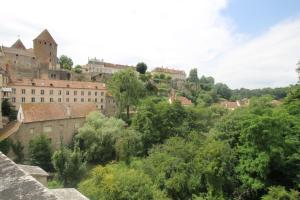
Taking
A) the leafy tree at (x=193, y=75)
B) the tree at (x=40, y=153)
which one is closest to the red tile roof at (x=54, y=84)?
the tree at (x=40, y=153)

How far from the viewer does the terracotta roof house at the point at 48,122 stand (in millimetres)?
34500

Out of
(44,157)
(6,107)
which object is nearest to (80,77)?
(6,107)

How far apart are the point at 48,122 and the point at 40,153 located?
260 inches

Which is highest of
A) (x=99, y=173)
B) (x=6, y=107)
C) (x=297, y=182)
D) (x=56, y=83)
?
(x=56, y=83)

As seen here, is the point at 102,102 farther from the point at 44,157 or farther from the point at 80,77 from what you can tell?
the point at 44,157

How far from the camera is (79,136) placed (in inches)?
1486

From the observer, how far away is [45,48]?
7119cm

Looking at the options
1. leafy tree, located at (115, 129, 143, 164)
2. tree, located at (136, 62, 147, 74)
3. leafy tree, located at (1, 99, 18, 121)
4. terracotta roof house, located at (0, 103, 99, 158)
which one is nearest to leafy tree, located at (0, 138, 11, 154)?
terracotta roof house, located at (0, 103, 99, 158)

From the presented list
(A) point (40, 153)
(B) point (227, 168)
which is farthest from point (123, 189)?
(A) point (40, 153)

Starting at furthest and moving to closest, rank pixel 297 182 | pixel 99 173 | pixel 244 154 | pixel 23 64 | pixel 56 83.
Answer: pixel 23 64 → pixel 56 83 → pixel 244 154 → pixel 297 182 → pixel 99 173

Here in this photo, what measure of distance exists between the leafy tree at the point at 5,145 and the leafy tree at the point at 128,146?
516 inches

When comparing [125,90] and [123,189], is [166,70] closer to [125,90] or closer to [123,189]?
[125,90]

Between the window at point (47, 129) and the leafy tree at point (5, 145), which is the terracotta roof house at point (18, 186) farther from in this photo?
the window at point (47, 129)

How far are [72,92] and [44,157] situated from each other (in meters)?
23.1
